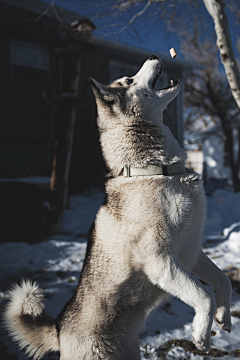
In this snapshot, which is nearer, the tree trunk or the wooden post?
the tree trunk

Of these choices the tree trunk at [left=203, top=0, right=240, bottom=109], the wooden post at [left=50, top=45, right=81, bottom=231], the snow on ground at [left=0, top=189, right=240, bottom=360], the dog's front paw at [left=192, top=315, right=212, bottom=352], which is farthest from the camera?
the wooden post at [left=50, top=45, right=81, bottom=231]

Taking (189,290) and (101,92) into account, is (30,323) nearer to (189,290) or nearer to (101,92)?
(189,290)

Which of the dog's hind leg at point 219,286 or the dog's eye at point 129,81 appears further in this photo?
the dog's eye at point 129,81

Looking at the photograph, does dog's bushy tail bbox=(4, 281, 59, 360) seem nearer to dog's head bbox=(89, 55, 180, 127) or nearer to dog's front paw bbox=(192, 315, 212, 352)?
dog's front paw bbox=(192, 315, 212, 352)

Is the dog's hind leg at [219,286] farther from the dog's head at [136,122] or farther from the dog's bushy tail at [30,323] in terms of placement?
the dog's bushy tail at [30,323]

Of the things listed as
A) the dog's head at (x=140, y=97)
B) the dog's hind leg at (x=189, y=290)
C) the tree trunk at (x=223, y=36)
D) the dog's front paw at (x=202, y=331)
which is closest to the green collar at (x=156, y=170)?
Answer: the dog's head at (x=140, y=97)

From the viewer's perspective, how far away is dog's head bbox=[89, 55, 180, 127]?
6.70ft

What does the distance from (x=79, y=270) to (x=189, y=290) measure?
2.99 metres

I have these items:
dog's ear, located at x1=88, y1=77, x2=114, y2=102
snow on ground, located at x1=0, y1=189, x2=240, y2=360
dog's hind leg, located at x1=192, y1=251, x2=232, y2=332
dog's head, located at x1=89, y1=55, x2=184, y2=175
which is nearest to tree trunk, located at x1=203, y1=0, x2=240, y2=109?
dog's head, located at x1=89, y1=55, x2=184, y2=175

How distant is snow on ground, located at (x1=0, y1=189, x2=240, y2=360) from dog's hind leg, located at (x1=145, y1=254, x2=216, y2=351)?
2.19 ft

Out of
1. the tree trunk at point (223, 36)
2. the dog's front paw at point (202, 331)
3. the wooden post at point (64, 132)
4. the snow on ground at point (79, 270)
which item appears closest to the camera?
the dog's front paw at point (202, 331)

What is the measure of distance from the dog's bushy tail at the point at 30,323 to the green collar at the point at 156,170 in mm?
1061

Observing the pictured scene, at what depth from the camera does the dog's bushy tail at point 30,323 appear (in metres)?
1.95

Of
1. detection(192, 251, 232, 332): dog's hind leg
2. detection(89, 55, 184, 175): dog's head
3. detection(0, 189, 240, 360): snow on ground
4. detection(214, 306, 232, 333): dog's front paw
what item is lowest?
detection(0, 189, 240, 360): snow on ground
